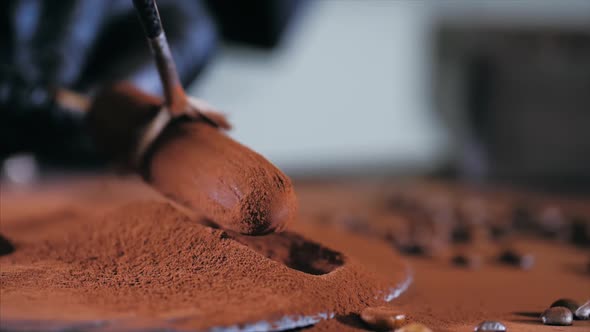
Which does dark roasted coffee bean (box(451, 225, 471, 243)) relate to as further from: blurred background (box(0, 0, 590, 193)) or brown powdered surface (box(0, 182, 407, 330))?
blurred background (box(0, 0, 590, 193))

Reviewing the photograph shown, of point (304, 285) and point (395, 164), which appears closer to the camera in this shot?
point (304, 285)

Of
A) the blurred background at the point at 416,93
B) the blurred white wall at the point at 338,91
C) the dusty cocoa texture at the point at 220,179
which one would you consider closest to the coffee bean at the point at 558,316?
the dusty cocoa texture at the point at 220,179

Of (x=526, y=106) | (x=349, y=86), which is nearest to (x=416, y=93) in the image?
(x=349, y=86)

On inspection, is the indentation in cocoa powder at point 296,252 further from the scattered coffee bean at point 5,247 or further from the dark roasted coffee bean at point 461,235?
the dark roasted coffee bean at point 461,235

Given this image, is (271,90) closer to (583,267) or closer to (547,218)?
(547,218)

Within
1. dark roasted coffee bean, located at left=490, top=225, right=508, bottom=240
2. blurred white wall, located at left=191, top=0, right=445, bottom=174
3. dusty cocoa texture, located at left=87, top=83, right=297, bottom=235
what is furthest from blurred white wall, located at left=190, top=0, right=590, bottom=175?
dusty cocoa texture, located at left=87, top=83, right=297, bottom=235

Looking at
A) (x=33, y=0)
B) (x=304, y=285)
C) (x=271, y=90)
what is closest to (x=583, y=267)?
(x=304, y=285)
